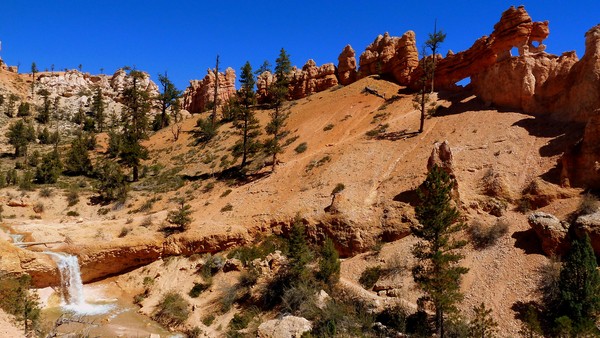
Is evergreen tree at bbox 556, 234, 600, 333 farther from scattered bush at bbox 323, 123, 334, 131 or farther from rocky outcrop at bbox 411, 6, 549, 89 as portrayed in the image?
scattered bush at bbox 323, 123, 334, 131

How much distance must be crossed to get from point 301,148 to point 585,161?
971 inches

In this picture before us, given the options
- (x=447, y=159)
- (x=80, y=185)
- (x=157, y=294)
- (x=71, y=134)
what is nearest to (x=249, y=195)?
(x=157, y=294)

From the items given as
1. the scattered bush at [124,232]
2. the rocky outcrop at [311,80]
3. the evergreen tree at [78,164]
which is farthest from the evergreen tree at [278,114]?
the evergreen tree at [78,164]

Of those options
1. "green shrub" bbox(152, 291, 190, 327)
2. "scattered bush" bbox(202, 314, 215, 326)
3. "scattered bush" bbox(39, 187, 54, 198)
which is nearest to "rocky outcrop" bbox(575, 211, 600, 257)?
"scattered bush" bbox(202, 314, 215, 326)

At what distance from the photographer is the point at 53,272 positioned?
Result: 24281mm

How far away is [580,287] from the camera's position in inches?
669

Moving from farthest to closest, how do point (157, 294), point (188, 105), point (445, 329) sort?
point (188, 105), point (157, 294), point (445, 329)

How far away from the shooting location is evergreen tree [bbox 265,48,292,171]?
37834 mm

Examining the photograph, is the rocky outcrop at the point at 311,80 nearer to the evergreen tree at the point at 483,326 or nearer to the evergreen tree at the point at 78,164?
the evergreen tree at the point at 78,164

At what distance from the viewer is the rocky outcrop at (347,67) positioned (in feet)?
205

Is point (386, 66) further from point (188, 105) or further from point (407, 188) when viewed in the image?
point (188, 105)

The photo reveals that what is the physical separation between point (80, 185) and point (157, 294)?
2342 cm

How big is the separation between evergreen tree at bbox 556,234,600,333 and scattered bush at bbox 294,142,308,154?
26.9 m

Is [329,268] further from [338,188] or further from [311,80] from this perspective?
[311,80]
